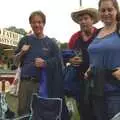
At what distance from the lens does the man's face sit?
15.7 feet

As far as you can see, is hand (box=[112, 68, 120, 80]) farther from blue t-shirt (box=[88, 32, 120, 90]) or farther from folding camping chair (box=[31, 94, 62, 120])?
folding camping chair (box=[31, 94, 62, 120])

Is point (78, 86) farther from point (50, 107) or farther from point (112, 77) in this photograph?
point (112, 77)

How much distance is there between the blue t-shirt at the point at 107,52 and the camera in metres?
3.64

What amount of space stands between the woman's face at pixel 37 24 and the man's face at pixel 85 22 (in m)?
0.70

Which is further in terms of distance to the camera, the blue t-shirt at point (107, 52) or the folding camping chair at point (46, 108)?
the folding camping chair at point (46, 108)

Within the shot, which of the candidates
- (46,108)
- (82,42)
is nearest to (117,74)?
(82,42)

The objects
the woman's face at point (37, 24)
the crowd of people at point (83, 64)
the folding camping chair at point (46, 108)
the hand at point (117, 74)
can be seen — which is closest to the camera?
the hand at point (117, 74)

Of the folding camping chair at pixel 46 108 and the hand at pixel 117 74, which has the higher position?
the hand at pixel 117 74

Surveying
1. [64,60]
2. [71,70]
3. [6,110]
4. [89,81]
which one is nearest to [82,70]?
[71,70]

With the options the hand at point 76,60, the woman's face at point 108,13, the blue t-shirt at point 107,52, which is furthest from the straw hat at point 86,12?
the blue t-shirt at point 107,52

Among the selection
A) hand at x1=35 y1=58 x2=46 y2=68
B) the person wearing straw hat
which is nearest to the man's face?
the person wearing straw hat

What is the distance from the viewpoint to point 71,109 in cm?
533

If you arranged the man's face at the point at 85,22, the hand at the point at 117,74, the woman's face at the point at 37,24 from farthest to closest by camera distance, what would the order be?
the woman's face at the point at 37,24 < the man's face at the point at 85,22 < the hand at the point at 117,74

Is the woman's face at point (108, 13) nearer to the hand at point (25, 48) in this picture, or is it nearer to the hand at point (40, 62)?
the hand at point (40, 62)
